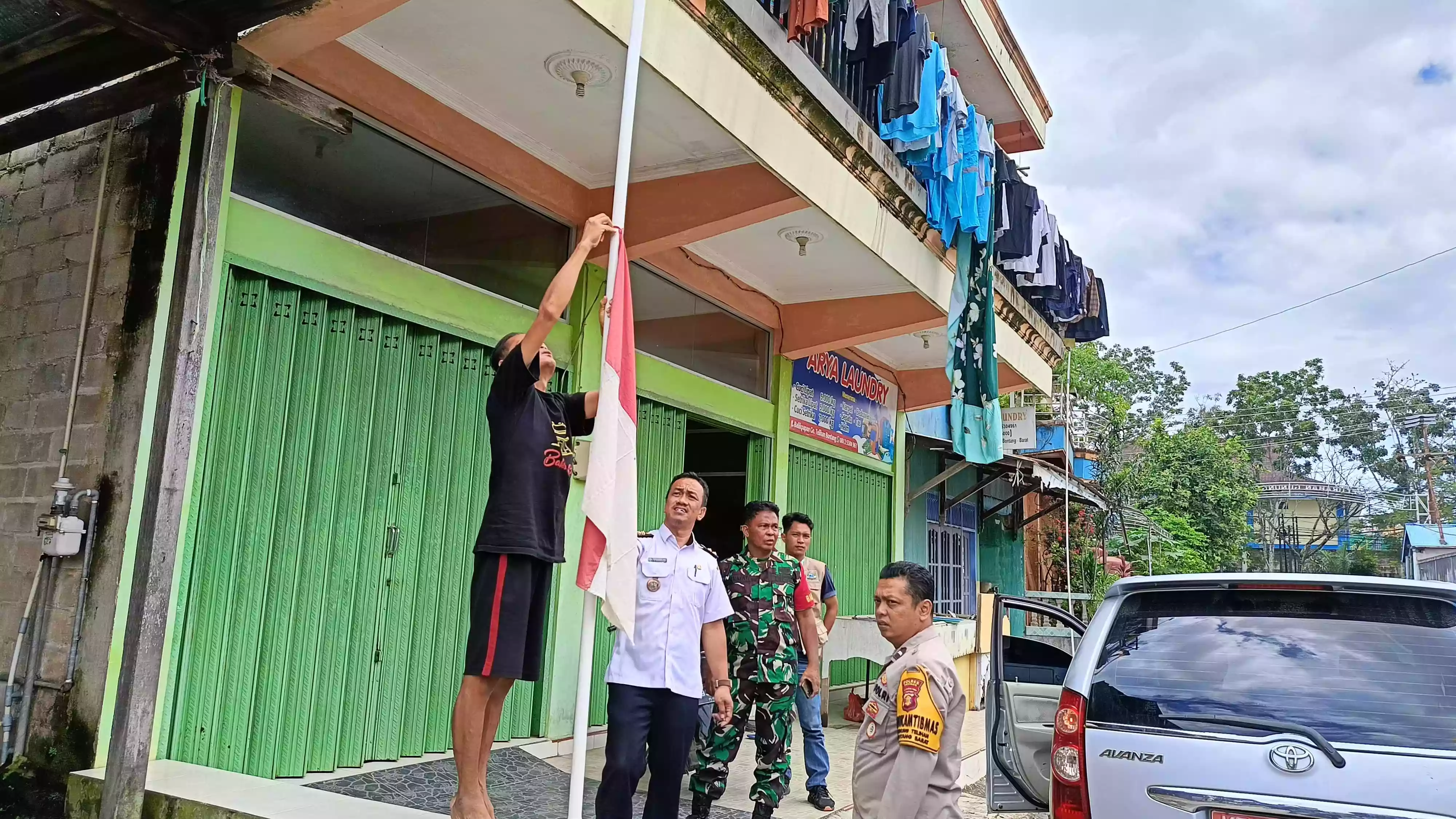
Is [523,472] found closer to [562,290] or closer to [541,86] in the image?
[562,290]

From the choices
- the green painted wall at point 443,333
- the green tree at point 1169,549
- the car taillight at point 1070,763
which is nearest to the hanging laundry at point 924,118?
the green painted wall at point 443,333

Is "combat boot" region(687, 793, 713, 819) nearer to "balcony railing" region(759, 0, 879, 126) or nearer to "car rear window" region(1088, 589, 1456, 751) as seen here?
"car rear window" region(1088, 589, 1456, 751)

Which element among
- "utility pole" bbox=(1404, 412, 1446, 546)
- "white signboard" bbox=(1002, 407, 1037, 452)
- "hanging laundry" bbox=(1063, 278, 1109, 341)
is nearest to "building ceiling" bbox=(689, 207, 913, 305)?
"white signboard" bbox=(1002, 407, 1037, 452)

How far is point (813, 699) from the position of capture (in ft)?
19.1

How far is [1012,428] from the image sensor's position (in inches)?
537

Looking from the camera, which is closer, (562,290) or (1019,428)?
(562,290)

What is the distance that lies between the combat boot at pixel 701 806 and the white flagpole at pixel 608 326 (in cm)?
170

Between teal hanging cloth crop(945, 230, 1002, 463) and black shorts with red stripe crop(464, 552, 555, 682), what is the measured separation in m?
6.50

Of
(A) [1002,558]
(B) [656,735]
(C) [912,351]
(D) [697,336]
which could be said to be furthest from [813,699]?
(A) [1002,558]

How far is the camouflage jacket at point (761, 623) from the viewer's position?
516 centimetres

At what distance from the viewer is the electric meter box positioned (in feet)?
13.8

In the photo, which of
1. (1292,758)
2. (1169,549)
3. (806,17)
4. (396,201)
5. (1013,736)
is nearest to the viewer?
(1292,758)

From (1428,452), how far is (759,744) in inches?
1950

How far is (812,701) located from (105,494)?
3.88 meters
